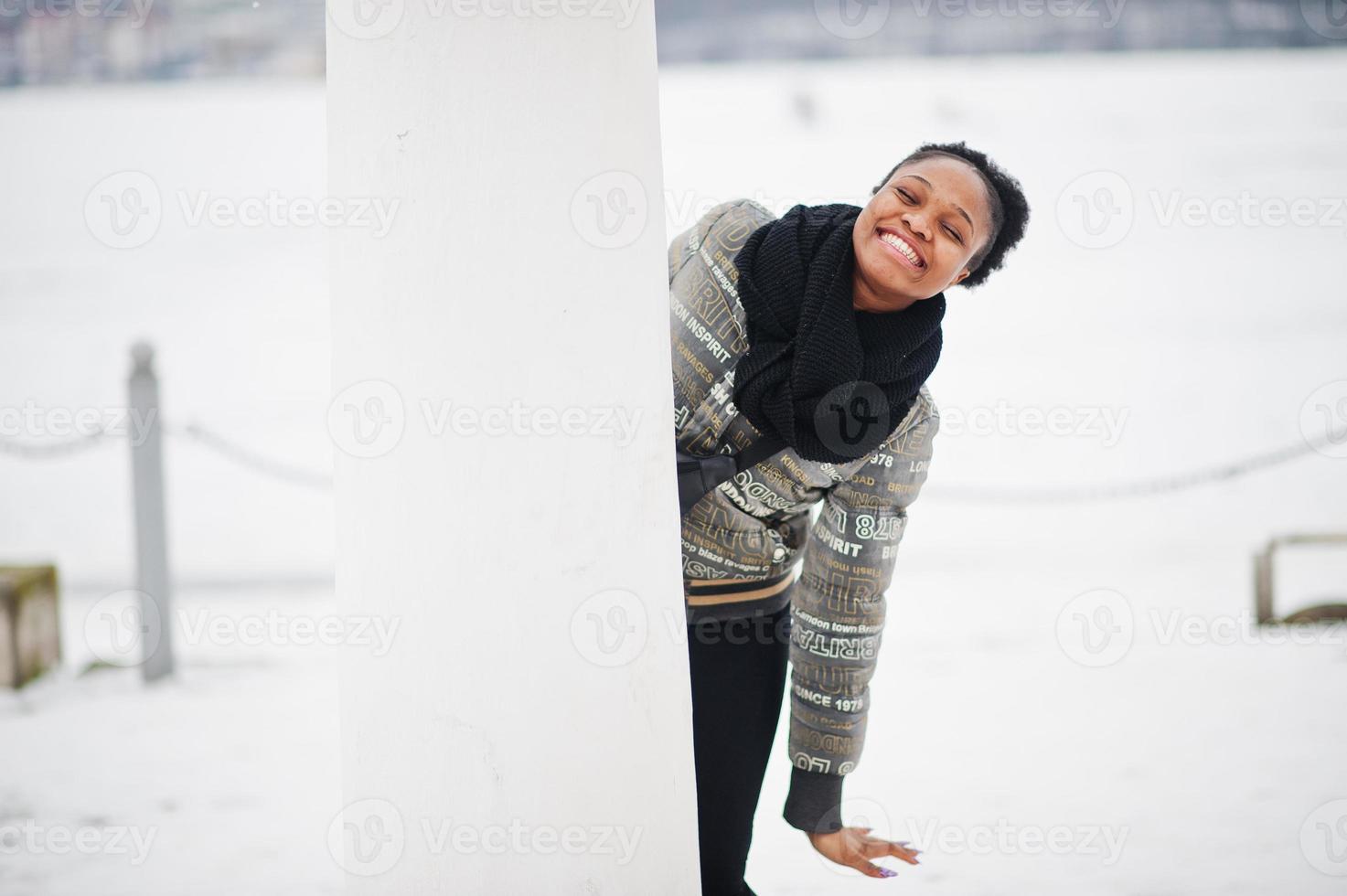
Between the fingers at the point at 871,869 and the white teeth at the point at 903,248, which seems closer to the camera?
the white teeth at the point at 903,248

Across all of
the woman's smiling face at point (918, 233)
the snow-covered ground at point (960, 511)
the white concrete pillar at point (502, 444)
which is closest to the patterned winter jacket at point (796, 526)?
the woman's smiling face at point (918, 233)

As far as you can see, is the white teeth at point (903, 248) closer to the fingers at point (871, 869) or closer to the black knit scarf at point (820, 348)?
the black knit scarf at point (820, 348)

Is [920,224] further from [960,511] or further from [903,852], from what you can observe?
[960,511]

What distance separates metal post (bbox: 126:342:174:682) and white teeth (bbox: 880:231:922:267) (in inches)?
114

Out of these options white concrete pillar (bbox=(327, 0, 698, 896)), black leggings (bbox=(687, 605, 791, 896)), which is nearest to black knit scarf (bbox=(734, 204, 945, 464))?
white concrete pillar (bbox=(327, 0, 698, 896))

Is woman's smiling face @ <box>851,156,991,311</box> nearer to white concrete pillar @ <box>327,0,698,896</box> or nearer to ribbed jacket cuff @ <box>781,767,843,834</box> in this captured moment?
white concrete pillar @ <box>327,0,698,896</box>

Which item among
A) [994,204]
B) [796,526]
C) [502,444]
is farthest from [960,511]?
[502,444]

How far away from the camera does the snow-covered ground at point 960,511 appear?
2.84 metres

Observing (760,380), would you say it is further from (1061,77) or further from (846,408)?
(1061,77)

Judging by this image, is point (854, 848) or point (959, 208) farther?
point (854, 848)

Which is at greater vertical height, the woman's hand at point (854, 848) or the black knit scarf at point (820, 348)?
the black knit scarf at point (820, 348)

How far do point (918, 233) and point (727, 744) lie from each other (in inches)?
32.5

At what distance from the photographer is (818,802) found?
1582 millimetres

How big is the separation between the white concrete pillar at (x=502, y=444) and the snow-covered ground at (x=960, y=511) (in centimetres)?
15
